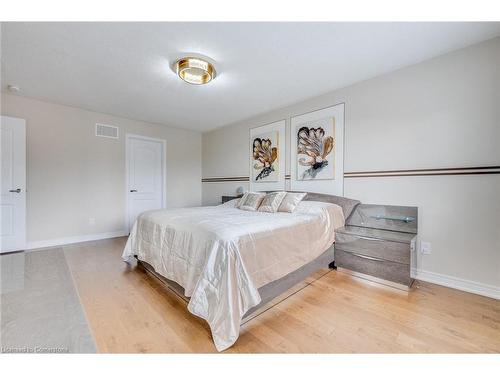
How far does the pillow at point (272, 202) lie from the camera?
2823 millimetres

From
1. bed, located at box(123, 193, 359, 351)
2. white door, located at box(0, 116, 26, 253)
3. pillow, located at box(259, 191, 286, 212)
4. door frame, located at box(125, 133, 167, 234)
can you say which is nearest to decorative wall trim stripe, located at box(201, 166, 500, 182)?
bed, located at box(123, 193, 359, 351)

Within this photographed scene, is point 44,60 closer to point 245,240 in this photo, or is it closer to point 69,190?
point 69,190

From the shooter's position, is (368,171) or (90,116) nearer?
(368,171)

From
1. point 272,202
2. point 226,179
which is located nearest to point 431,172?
point 272,202

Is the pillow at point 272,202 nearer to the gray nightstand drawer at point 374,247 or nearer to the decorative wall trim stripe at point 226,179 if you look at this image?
the gray nightstand drawer at point 374,247

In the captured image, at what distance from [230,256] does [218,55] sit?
1960mm

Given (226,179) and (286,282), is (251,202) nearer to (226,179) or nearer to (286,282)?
(286,282)

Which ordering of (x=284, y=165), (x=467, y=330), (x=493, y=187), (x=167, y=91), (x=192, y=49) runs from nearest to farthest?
(x=467, y=330) → (x=493, y=187) → (x=192, y=49) → (x=167, y=91) → (x=284, y=165)


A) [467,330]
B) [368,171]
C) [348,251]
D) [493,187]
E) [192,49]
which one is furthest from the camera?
[368,171]

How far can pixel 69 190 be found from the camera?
11.9 ft

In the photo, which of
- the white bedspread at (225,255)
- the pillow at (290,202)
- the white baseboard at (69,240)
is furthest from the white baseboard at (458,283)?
the white baseboard at (69,240)

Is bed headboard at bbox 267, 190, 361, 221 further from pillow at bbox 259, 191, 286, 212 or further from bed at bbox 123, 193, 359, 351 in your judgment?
pillow at bbox 259, 191, 286, 212

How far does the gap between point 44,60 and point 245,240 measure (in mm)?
2821

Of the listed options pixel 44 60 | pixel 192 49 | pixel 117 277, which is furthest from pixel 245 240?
pixel 44 60
